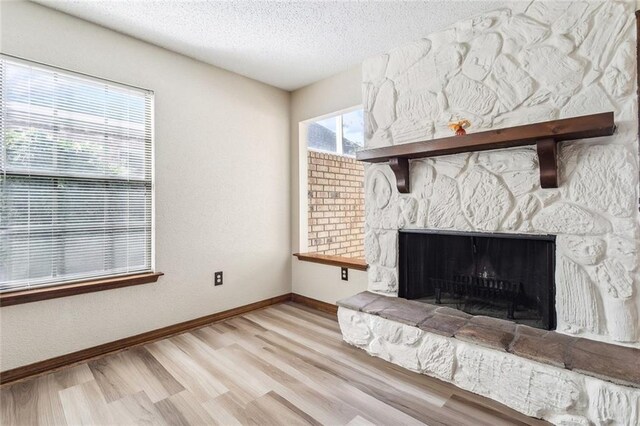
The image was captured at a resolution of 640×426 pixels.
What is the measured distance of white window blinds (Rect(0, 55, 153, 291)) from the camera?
196 cm

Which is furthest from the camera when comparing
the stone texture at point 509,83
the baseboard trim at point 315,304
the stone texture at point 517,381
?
the baseboard trim at point 315,304

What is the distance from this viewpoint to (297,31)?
2340 millimetres

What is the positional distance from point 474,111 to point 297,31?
56.0 inches

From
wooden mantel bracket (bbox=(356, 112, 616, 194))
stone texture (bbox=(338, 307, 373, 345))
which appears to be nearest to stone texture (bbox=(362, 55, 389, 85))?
wooden mantel bracket (bbox=(356, 112, 616, 194))

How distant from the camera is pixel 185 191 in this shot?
8.93 ft

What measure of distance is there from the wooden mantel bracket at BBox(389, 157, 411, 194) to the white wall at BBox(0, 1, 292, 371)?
100 centimetres

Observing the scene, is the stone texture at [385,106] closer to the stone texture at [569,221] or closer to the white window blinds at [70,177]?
the stone texture at [569,221]

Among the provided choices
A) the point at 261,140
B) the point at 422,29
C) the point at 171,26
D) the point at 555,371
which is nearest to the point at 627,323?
the point at 555,371

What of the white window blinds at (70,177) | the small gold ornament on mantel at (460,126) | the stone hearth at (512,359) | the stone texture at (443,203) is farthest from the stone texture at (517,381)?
the white window blinds at (70,177)

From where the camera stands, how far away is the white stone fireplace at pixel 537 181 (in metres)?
1.66

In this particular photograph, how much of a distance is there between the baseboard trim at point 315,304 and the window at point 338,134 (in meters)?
1.73

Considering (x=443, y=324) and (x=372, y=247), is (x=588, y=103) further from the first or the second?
(x=372, y=247)

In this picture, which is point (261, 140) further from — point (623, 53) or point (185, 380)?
point (623, 53)

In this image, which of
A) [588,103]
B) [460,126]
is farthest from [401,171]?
[588,103]
